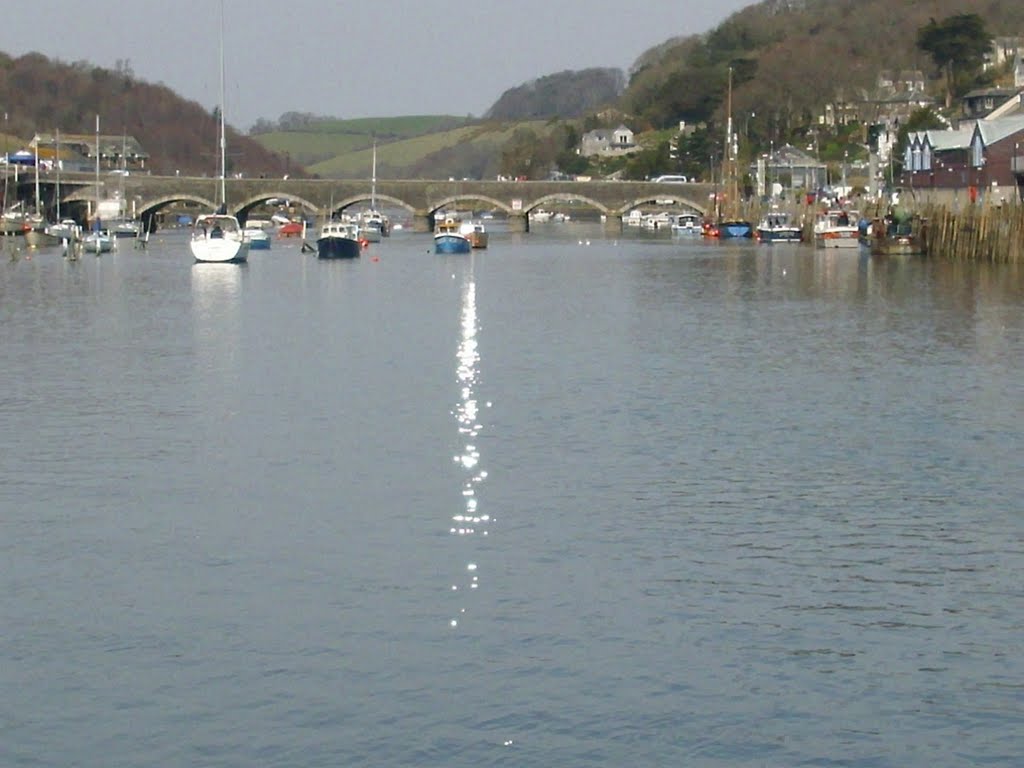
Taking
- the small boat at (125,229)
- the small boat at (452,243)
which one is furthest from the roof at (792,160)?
the small boat at (125,229)

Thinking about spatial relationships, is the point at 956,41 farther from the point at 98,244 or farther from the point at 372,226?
the point at 98,244

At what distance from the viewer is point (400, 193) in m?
150

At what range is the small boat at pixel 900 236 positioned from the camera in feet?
278

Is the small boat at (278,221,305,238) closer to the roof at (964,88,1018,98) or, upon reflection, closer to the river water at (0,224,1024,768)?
the roof at (964,88,1018,98)

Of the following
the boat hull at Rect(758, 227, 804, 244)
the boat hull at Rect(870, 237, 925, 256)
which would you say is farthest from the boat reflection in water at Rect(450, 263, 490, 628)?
the boat hull at Rect(758, 227, 804, 244)

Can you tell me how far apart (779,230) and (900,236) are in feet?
77.4

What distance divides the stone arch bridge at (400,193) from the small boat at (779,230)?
33.5 meters

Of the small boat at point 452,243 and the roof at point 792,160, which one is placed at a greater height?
the roof at point 792,160

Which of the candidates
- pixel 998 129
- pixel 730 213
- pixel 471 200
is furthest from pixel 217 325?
pixel 471 200

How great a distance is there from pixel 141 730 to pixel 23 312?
39.5 m

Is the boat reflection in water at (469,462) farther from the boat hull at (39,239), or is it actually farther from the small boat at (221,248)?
the boat hull at (39,239)

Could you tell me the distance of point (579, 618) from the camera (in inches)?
679

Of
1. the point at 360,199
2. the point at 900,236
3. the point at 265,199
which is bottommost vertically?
the point at 900,236

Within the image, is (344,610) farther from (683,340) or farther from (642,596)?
(683,340)
